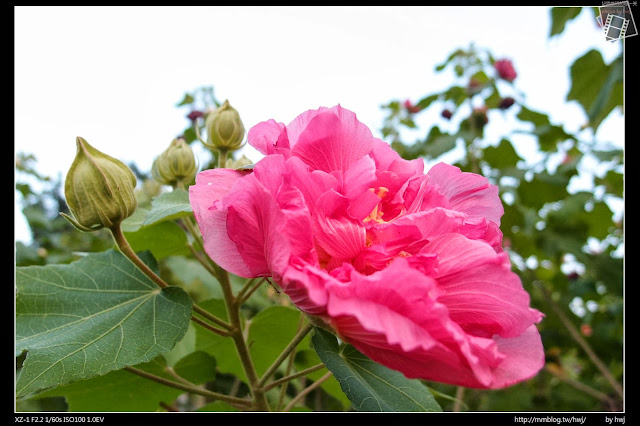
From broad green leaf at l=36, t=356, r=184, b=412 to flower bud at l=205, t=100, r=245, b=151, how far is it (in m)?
0.34

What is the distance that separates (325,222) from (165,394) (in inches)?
19.8

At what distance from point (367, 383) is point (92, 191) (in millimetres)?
365

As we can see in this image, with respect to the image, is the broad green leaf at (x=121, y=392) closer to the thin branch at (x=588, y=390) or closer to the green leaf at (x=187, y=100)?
the green leaf at (x=187, y=100)

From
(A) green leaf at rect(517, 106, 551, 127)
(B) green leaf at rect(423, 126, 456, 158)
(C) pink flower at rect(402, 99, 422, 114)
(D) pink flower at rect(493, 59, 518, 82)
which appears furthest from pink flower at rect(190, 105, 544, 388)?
(C) pink flower at rect(402, 99, 422, 114)

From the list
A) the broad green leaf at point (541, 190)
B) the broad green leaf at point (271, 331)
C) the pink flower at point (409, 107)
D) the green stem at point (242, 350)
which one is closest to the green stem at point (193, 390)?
the green stem at point (242, 350)

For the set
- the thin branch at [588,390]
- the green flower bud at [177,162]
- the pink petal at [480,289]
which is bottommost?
the thin branch at [588,390]

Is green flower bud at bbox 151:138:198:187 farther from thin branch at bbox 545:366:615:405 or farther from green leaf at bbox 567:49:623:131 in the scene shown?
thin branch at bbox 545:366:615:405

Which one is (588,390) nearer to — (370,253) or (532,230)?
(532,230)

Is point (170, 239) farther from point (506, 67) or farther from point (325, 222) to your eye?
point (506, 67)

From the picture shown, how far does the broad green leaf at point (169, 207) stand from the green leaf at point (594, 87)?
1.33m

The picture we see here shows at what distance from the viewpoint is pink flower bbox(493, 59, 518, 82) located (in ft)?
7.14

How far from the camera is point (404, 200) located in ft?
1.63

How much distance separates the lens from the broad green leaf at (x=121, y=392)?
0.72 metres
